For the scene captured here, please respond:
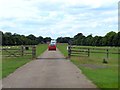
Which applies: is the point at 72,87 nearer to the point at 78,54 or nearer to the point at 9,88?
the point at 9,88

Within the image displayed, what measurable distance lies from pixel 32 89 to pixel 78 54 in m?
30.9

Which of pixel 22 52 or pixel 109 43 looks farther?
pixel 109 43

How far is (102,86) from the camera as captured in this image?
568 inches

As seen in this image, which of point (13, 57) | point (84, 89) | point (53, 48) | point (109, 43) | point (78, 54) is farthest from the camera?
point (109, 43)

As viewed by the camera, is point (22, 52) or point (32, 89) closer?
point (32, 89)

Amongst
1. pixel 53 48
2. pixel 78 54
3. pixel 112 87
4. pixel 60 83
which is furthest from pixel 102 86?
pixel 53 48

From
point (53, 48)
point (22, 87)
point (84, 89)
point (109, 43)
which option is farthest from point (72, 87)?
point (109, 43)

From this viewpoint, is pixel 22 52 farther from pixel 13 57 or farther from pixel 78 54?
pixel 78 54

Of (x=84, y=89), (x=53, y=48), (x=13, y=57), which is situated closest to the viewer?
(x=84, y=89)

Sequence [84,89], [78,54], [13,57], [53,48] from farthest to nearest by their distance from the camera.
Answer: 1. [53,48]
2. [78,54]
3. [13,57]
4. [84,89]

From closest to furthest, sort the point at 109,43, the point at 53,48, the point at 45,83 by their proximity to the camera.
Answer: the point at 45,83 < the point at 53,48 < the point at 109,43

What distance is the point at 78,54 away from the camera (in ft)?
146

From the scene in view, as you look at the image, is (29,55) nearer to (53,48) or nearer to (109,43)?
(53,48)

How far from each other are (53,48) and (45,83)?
60.2 meters
